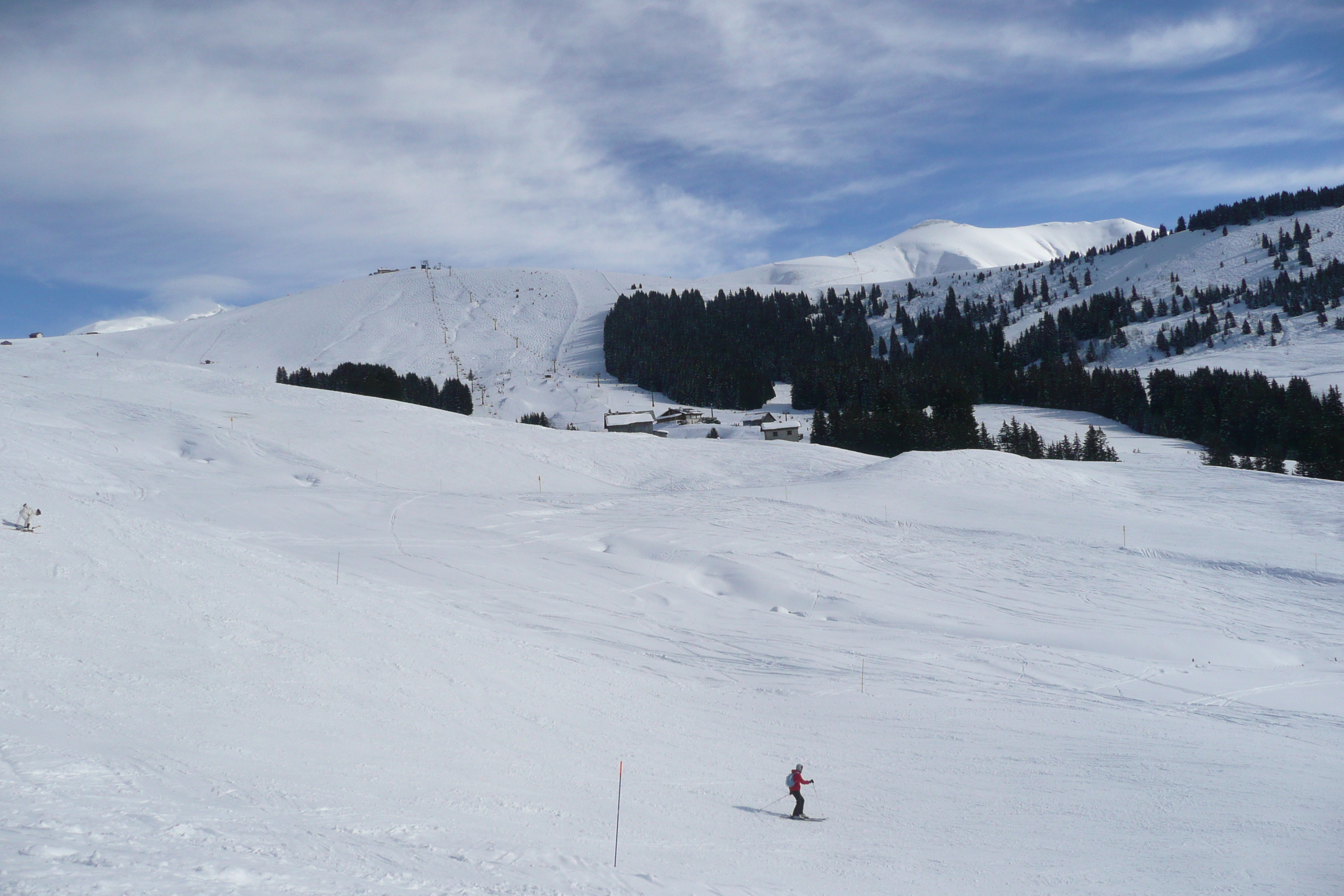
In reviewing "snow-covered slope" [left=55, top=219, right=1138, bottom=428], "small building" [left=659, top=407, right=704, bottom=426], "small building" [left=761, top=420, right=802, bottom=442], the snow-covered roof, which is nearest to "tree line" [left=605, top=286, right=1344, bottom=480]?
"small building" [left=761, top=420, right=802, bottom=442]

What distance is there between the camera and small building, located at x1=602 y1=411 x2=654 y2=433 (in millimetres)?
96312

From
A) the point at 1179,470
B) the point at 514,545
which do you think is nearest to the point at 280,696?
the point at 514,545

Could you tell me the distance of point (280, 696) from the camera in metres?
12.6

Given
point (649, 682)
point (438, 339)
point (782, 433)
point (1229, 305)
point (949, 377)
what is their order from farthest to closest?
point (438, 339)
point (1229, 305)
point (949, 377)
point (782, 433)
point (649, 682)

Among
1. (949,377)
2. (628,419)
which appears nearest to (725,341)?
(628,419)

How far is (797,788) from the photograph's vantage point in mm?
10789

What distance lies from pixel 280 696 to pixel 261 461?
27586 mm

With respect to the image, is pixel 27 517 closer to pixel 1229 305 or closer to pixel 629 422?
pixel 629 422

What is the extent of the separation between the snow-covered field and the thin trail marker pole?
0.14 m

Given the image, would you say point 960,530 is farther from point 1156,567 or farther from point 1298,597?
point 1298,597

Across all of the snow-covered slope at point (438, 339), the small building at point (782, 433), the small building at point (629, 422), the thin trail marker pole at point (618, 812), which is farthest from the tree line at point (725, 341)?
the thin trail marker pole at point (618, 812)

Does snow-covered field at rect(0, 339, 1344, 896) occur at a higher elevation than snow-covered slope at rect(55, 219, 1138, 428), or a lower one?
lower

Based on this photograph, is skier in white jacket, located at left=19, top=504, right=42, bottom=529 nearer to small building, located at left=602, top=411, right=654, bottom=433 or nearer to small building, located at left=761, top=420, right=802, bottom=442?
small building, located at left=761, top=420, right=802, bottom=442

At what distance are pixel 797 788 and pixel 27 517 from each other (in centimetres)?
1939
